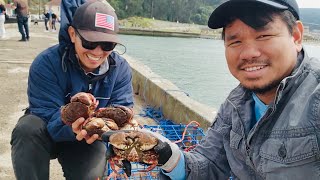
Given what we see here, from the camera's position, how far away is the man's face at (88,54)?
2.67 metres

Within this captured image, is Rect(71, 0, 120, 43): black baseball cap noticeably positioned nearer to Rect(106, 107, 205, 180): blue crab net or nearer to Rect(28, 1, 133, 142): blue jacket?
Rect(28, 1, 133, 142): blue jacket

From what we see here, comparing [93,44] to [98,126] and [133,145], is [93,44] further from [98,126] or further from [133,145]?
[133,145]

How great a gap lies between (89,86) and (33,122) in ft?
1.78

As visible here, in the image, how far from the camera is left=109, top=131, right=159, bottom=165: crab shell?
2.00m

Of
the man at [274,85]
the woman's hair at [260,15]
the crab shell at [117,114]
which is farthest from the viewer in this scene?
the crab shell at [117,114]

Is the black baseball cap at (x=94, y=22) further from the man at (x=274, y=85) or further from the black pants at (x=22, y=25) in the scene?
the black pants at (x=22, y=25)

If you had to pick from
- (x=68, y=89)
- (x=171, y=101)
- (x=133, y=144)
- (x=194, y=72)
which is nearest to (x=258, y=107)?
(x=133, y=144)

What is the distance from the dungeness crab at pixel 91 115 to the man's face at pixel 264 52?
0.93 metres

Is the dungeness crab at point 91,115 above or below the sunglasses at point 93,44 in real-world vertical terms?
below

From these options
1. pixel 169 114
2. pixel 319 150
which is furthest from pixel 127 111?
pixel 169 114

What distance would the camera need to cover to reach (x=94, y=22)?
2.63 meters

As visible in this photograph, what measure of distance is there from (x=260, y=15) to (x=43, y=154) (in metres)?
1.86

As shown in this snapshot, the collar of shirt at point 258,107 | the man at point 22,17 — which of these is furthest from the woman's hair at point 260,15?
the man at point 22,17

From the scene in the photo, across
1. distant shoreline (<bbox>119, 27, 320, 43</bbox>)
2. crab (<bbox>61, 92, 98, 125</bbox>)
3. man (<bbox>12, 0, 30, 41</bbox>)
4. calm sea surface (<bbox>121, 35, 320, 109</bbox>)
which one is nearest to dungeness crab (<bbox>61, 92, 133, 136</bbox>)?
crab (<bbox>61, 92, 98, 125</bbox>)
